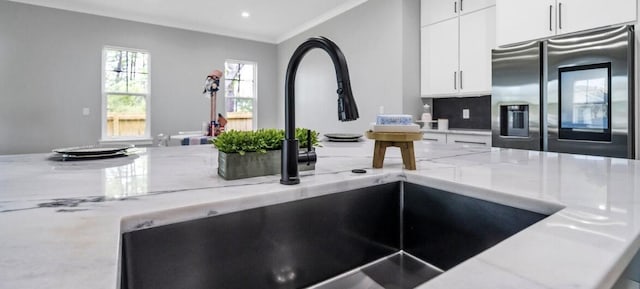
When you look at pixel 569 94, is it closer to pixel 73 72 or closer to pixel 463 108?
pixel 463 108

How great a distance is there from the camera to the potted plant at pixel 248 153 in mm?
841

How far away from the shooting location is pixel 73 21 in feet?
15.0

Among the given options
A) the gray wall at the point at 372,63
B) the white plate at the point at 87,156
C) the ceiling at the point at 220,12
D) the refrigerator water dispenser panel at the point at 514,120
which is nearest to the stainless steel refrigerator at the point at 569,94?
the refrigerator water dispenser panel at the point at 514,120

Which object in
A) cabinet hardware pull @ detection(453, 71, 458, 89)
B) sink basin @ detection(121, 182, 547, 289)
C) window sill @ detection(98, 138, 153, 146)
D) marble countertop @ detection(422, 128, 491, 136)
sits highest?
cabinet hardware pull @ detection(453, 71, 458, 89)

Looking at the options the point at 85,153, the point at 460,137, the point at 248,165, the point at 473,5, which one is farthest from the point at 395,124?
the point at 473,5

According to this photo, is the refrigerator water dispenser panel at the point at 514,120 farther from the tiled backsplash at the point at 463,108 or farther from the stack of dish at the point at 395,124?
the stack of dish at the point at 395,124

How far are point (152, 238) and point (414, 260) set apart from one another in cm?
69

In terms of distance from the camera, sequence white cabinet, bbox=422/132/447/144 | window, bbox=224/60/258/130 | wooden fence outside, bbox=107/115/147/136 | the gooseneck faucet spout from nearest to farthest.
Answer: the gooseneck faucet spout < white cabinet, bbox=422/132/447/144 < wooden fence outside, bbox=107/115/147/136 < window, bbox=224/60/258/130

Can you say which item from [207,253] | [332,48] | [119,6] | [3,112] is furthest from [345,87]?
[3,112]

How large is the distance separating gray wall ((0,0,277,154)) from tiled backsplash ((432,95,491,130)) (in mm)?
3701

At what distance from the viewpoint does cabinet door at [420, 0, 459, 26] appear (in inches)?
139

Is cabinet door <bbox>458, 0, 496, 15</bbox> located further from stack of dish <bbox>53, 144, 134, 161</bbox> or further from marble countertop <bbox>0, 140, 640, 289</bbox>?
stack of dish <bbox>53, 144, 134, 161</bbox>

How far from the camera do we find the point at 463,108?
12.6 ft

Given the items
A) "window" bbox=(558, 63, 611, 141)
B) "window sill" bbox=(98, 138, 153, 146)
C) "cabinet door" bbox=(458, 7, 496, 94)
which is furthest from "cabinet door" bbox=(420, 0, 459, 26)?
"window sill" bbox=(98, 138, 153, 146)
